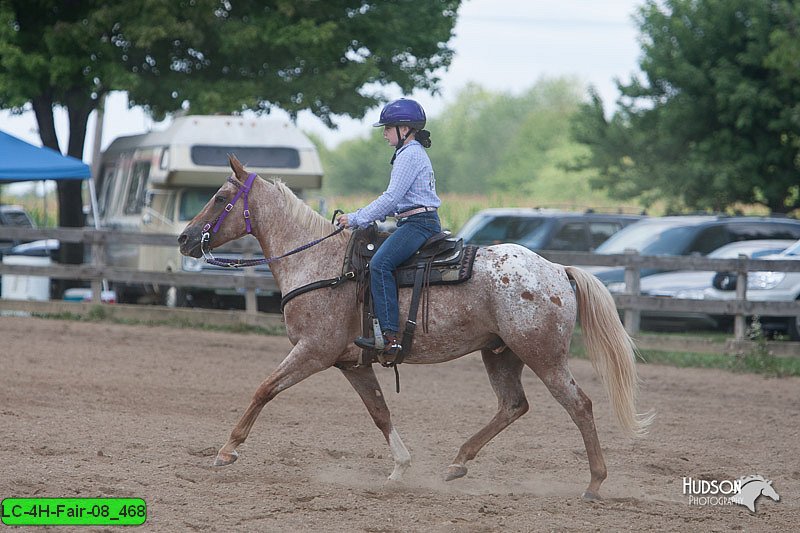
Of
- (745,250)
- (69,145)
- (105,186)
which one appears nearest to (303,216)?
(745,250)

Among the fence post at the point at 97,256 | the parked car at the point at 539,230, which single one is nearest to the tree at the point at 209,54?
the fence post at the point at 97,256

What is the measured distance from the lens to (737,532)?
5797 millimetres

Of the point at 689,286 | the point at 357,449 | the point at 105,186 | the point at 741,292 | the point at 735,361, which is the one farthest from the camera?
the point at 105,186

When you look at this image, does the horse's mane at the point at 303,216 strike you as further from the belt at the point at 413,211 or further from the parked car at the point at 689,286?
the parked car at the point at 689,286

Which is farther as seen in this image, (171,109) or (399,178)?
(171,109)

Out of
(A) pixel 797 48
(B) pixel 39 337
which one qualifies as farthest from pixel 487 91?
(B) pixel 39 337

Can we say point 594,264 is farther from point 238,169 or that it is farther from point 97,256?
→ point 238,169

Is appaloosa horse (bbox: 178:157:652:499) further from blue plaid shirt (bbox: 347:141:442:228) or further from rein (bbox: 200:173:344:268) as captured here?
blue plaid shirt (bbox: 347:141:442:228)

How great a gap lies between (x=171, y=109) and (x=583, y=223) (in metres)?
8.05

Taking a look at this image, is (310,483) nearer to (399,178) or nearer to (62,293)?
(399,178)

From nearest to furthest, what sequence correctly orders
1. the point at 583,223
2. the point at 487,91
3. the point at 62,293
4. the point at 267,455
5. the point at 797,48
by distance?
the point at 267,455, the point at 583,223, the point at 62,293, the point at 797,48, the point at 487,91

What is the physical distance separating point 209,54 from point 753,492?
15136 mm

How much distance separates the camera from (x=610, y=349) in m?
6.98

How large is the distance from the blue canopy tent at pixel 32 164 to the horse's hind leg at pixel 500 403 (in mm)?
10898
